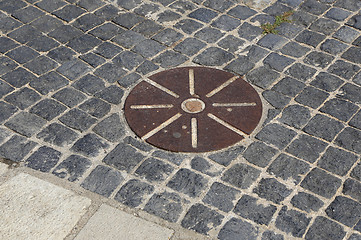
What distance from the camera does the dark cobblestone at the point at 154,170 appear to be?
14.4ft

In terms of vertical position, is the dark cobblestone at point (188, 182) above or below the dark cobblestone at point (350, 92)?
above

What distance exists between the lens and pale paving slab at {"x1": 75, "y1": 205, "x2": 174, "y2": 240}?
3957mm

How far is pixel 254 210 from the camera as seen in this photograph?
4.14m

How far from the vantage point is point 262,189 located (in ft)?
14.1

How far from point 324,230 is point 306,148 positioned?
0.86 m

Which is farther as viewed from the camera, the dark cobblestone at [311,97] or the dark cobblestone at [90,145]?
the dark cobblestone at [311,97]

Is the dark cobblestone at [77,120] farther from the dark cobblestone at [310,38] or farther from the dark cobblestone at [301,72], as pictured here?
the dark cobblestone at [310,38]

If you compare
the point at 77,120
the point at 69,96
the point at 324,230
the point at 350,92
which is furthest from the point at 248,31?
the point at 324,230

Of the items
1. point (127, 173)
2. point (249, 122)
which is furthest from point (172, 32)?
point (127, 173)

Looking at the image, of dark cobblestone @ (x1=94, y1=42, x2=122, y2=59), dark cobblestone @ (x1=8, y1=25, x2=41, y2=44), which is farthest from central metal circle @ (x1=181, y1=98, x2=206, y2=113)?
dark cobblestone @ (x1=8, y1=25, x2=41, y2=44)

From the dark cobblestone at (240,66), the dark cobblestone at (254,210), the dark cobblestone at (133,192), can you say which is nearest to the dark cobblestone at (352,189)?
the dark cobblestone at (254,210)

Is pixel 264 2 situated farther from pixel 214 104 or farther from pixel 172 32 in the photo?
pixel 214 104

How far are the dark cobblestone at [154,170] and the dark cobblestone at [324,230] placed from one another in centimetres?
120

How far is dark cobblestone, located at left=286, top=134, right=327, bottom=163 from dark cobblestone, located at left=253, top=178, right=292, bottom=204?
39 centimetres
